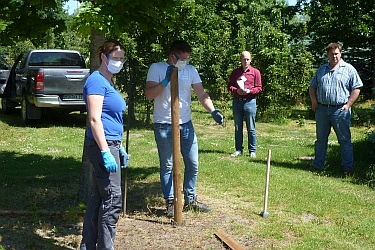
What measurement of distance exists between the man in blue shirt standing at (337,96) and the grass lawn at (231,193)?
55 centimetres

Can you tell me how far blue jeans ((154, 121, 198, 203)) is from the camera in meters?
5.70

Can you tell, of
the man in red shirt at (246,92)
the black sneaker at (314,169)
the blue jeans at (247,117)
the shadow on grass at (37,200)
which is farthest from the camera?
the blue jeans at (247,117)

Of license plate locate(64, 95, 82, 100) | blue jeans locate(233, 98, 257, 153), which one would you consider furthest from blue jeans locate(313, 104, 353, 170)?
license plate locate(64, 95, 82, 100)

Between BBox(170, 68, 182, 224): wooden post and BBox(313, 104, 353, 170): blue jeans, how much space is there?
345 centimetres

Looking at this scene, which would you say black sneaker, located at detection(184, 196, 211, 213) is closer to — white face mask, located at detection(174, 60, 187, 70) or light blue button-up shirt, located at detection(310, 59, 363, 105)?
white face mask, located at detection(174, 60, 187, 70)

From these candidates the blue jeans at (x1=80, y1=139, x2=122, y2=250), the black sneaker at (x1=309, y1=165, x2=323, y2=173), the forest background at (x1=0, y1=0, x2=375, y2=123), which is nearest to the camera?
the blue jeans at (x1=80, y1=139, x2=122, y2=250)

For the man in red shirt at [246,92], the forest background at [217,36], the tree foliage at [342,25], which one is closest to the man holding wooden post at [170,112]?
the forest background at [217,36]

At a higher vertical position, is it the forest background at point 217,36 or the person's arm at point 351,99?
the forest background at point 217,36

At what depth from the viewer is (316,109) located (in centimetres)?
836

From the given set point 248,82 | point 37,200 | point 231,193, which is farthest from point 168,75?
point 248,82

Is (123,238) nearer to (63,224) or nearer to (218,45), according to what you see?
(63,224)

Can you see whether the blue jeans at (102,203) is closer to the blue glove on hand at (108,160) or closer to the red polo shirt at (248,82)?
the blue glove on hand at (108,160)

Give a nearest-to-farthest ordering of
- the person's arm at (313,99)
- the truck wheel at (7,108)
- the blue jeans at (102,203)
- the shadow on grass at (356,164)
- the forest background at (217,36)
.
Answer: the blue jeans at (102,203)
the forest background at (217,36)
the shadow on grass at (356,164)
the person's arm at (313,99)
the truck wheel at (7,108)

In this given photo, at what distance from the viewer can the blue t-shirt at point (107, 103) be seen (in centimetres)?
425
